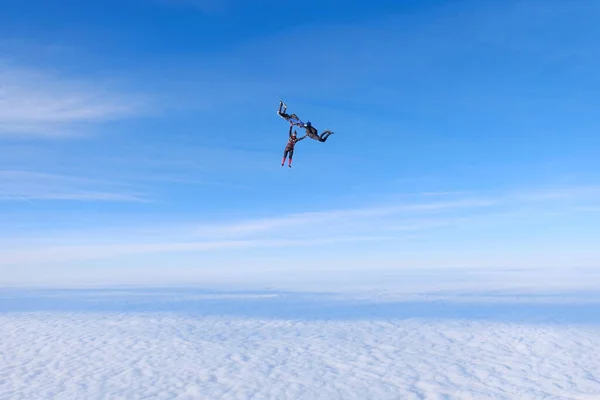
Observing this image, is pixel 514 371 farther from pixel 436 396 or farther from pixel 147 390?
pixel 147 390

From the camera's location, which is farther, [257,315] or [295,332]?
[257,315]

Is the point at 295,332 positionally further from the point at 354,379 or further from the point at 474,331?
the point at 474,331

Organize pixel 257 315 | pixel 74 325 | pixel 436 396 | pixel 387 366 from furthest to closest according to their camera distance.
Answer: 1. pixel 257 315
2. pixel 74 325
3. pixel 387 366
4. pixel 436 396

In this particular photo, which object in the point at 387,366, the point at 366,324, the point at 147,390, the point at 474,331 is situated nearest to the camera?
the point at 147,390

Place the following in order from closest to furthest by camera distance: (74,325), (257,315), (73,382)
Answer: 1. (73,382)
2. (74,325)
3. (257,315)

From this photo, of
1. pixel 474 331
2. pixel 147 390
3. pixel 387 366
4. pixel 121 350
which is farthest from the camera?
pixel 474 331

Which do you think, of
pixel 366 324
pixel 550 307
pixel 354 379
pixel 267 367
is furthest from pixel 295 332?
pixel 550 307

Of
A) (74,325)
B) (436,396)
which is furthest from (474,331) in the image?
(74,325)

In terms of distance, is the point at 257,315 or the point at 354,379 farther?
the point at 257,315
